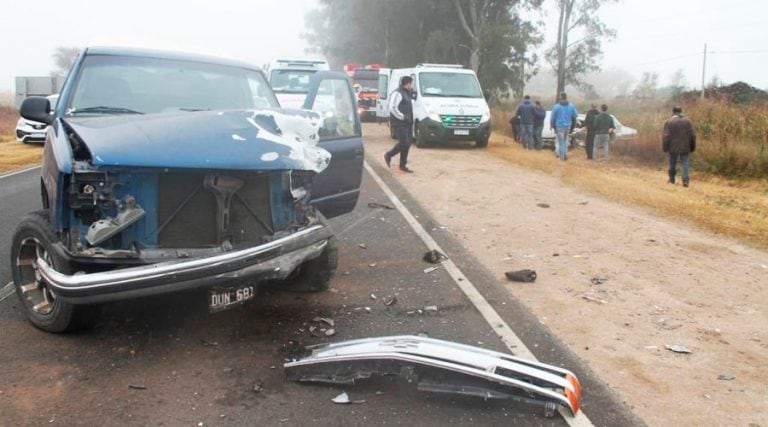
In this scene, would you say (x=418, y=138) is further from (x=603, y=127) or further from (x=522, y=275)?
(x=522, y=275)

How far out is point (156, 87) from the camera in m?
5.77

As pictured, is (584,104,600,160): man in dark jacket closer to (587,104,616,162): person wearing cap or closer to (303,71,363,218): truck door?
(587,104,616,162): person wearing cap

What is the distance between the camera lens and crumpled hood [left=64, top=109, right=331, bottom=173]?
4082 millimetres

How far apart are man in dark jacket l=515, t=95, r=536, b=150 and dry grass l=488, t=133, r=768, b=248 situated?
30.4 inches

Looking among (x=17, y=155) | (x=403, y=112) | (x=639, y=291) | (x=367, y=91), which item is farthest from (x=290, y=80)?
(x=367, y=91)

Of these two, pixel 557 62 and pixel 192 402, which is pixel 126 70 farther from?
pixel 557 62

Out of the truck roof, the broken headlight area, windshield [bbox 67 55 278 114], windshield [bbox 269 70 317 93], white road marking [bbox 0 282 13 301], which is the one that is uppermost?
windshield [bbox 269 70 317 93]

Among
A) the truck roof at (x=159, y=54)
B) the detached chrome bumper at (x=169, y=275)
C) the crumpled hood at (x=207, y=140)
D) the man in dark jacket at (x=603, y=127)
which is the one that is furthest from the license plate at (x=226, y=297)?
the man in dark jacket at (x=603, y=127)

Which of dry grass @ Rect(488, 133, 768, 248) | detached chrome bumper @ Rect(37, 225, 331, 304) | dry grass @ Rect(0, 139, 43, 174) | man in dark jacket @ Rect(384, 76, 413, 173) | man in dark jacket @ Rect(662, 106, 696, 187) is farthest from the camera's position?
dry grass @ Rect(0, 139, 43, 174)

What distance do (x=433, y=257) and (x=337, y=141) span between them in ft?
5.29

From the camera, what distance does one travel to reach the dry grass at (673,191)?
9.92 metres

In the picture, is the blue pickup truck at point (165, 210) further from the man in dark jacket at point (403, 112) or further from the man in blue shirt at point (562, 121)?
the man in blue shirt at point (562, 121)

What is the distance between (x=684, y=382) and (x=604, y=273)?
261 cm

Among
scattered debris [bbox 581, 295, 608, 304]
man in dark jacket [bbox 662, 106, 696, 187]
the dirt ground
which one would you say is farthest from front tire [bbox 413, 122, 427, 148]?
scattered debris [bbox 581, 295, 608, 304]
